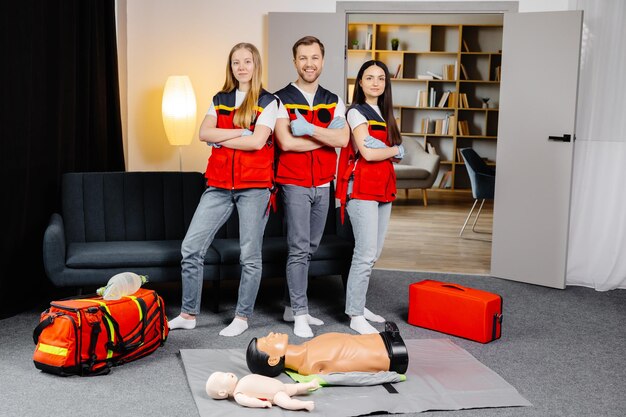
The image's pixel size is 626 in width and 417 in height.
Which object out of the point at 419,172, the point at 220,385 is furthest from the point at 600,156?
the point at 419,172

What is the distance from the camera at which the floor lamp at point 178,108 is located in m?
5.29

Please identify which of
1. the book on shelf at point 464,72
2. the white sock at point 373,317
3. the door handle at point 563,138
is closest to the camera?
the white sock at point 373,317

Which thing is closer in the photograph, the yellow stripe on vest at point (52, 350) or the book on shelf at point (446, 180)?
the yellow stripe on vest at point (52, 350)

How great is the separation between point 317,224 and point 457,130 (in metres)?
6.64

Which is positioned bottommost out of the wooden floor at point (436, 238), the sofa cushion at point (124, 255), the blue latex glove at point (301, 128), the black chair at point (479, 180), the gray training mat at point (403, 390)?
the wooden floor at point (436, 238)

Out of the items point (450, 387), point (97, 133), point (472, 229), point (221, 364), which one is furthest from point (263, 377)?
point (472, 229)

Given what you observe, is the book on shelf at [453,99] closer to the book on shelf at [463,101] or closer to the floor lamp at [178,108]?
the book on shelf at [463,101]

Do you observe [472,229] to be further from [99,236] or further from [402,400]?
[402,400]

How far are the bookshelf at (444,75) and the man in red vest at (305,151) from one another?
20.6 feet

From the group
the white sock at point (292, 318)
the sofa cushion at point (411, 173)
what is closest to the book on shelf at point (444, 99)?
the sofa cushion at point (411, 173)

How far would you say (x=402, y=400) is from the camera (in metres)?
2.91

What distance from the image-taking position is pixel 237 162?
359cm

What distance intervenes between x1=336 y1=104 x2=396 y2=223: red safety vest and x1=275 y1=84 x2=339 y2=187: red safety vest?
0.14m

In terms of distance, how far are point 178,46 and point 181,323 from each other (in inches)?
102
